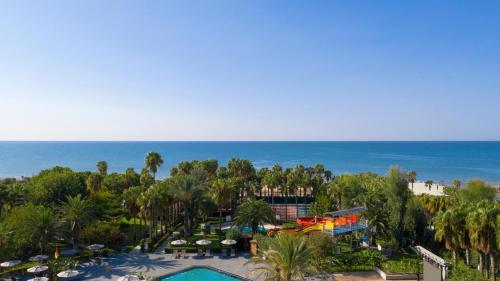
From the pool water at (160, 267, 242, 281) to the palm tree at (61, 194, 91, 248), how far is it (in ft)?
46.8

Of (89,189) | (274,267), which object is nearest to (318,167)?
(89,189)

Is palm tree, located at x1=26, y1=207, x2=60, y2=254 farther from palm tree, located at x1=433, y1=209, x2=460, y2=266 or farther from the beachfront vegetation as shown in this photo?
palm tree, located at x1=433, y1=209, x2=460, y2=266

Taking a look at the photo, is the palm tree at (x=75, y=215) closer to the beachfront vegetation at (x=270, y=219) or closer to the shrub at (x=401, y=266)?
the beachfront vegetation at (x=270, y=219)

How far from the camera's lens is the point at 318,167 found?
241ft

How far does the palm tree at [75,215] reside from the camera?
39.6 m

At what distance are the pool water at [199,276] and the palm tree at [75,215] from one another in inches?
562

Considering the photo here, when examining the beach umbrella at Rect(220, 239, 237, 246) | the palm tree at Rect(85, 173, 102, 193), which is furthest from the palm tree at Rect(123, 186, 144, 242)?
the palm tree at Rect(85, 173, 102, 193)

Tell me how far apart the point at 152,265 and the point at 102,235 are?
9549mm

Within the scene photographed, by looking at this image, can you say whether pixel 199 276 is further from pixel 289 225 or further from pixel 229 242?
pixel 289 225

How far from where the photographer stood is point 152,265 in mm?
35844

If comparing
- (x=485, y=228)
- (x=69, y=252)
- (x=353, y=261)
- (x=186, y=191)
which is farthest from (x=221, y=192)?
(x=485, y=228)

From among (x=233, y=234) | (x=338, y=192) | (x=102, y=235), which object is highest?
(x=338, y=192)

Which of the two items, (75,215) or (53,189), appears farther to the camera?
(53,189)

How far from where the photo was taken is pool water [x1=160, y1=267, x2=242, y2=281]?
32688mm
